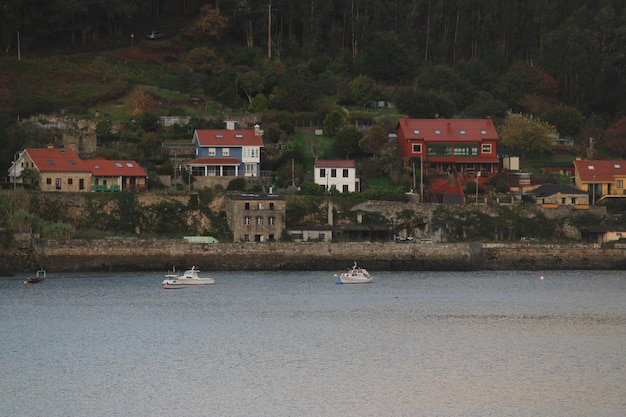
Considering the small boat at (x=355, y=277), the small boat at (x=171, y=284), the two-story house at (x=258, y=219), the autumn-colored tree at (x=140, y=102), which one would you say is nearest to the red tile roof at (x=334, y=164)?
the two-story house at (x=258, y=219)

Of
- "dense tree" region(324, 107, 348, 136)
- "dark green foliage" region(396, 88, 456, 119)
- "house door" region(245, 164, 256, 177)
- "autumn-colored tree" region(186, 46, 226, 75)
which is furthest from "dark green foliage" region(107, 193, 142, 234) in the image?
"dark green foliage" region(396, 88, 456, 119)

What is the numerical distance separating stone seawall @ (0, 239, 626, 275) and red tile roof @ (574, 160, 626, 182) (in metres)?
11.8

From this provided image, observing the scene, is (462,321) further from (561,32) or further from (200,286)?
(561,32)

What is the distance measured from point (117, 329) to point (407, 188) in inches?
1284

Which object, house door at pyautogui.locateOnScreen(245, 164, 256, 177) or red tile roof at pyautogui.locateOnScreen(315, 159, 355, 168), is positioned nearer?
red tile roof at pyautogui.locateOnScreen(315, 159, 355, 168)

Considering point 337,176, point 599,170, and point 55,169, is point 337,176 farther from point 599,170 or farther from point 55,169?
point 599,170

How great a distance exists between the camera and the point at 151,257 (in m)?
69.2

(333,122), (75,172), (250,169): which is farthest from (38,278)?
(333,122)

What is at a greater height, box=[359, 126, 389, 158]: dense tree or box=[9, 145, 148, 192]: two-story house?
box=[359, 126, 389, 158]: dense tree

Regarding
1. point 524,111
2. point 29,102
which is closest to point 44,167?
point 29,102

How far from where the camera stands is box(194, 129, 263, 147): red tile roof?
3280 inches

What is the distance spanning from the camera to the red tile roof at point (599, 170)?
8319 centimetres

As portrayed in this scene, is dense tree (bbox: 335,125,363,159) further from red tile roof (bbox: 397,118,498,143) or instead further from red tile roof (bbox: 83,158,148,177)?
red tile roof (bbox: 83,158,148,177)

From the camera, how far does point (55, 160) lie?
78062 millimetres
